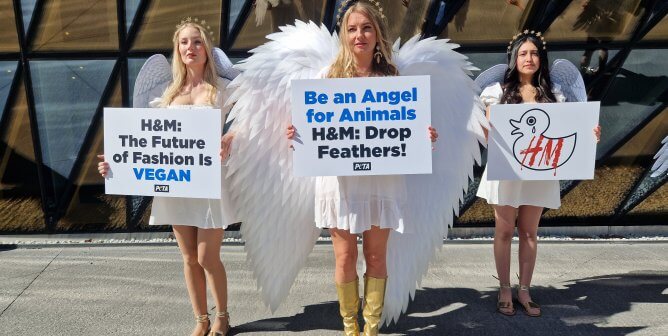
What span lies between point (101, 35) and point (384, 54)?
11.5 ft

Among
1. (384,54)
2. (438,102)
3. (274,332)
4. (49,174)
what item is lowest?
→ (274,332)

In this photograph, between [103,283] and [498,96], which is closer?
[498,96]

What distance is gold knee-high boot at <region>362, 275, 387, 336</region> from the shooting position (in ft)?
9.31

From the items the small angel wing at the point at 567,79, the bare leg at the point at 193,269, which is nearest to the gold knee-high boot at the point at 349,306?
the bare leg at the point at 193,269

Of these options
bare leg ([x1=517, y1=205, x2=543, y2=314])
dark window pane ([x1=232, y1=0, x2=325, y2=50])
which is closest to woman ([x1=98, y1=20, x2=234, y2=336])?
bare leg ([x1=517, y1=205, x2=543, y2=314])

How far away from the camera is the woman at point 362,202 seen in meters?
2.69

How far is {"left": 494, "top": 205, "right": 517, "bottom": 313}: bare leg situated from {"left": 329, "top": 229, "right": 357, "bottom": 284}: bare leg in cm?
111

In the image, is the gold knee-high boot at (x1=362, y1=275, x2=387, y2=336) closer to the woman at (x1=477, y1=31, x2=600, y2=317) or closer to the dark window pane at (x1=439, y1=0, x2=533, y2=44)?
the woman at (x1=477, y1=31, x2=600, y2=317)

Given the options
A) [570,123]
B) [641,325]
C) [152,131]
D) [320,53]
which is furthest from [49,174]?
[641,325]

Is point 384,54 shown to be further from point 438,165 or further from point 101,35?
point 101,35

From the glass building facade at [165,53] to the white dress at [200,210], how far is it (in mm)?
2427

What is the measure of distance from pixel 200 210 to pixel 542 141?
1.92 m

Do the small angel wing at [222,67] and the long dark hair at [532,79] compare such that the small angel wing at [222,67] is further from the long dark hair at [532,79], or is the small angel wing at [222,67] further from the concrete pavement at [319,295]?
the long dark hair at [532,79]

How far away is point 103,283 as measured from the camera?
4238mm
